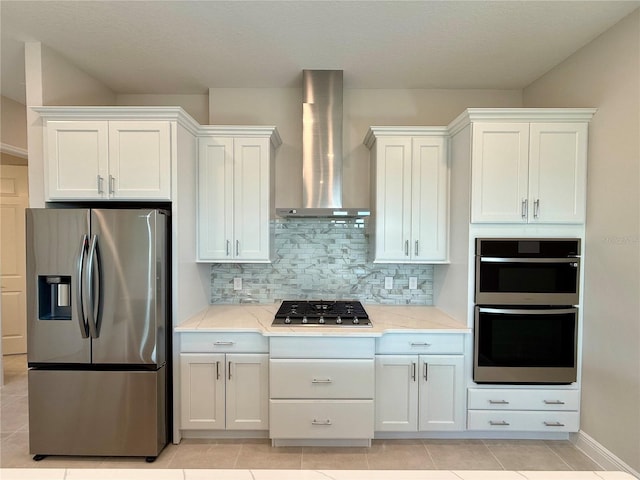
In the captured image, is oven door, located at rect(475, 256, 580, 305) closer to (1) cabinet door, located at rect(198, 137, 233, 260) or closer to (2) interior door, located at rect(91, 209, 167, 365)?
(1) cabinet door, located at rect(198, 137, 233, 260)

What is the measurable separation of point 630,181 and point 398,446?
2.31 meters

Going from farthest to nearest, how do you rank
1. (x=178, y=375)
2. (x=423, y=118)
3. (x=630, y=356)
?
(x=423, y=118) → (x=178, y=375) → (x=630, y=356)

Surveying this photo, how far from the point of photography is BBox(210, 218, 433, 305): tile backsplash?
3145 millimetres

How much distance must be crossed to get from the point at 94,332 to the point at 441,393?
7.91 feet

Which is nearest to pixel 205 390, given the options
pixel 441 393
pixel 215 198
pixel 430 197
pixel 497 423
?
pixel 215 198

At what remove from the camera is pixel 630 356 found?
2061mm

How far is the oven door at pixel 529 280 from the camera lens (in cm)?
237

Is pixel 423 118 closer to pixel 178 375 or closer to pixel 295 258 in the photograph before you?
pixel 295 258

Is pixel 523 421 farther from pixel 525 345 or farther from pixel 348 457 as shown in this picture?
pixel 348 457

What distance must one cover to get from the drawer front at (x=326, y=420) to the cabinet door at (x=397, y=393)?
121 mm

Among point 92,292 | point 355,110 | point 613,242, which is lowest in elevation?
point 92,292

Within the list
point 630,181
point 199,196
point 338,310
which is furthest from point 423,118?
point 199,196

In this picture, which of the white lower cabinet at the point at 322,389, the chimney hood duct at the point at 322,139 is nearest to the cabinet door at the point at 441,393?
the white lower cabinet at the point at 322,389

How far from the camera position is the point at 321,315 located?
2.59 metres
